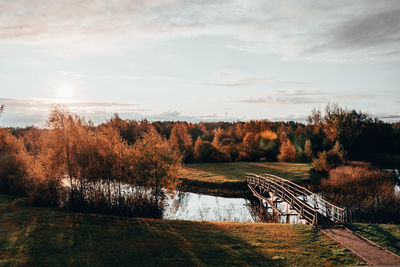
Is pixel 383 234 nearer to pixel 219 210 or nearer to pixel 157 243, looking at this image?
pixel 157 243

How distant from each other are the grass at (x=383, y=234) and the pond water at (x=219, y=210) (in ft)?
19.6

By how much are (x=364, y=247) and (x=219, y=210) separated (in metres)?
15.0

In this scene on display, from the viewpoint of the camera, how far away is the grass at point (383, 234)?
43.1ft

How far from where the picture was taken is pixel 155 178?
22.4m

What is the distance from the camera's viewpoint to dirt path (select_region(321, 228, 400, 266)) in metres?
11.5

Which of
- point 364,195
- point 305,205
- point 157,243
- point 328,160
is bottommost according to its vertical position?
point 364,195

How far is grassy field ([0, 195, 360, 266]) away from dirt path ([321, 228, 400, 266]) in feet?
1.77

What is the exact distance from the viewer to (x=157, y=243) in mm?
14617

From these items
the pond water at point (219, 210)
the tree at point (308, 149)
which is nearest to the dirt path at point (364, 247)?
the pond water at point (219, 210)

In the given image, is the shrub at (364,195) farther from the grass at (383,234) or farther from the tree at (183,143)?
the tree at (183,143)

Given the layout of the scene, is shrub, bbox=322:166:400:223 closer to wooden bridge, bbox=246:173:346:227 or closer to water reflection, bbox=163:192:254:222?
wooden bridge, bbox=246:173:346:227

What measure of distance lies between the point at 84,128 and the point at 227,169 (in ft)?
93.1

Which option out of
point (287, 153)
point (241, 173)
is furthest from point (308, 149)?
point (241, 173)

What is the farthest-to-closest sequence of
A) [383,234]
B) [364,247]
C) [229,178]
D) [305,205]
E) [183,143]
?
[183,143], [229,178], [305,205], [383,234], [364,247]
